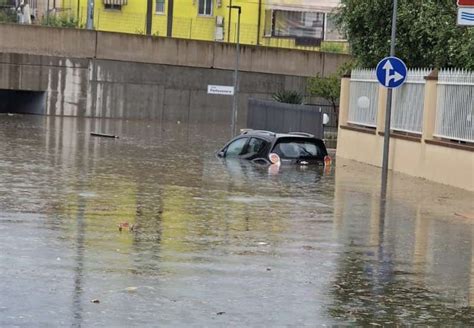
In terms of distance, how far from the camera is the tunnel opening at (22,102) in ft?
188

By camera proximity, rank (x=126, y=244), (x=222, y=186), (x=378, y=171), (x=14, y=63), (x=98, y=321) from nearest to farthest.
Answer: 1. (x=98, y=321)
2. (x=126, y=244)
3. (x=222, y=186)
4. (x=378, y=171)
5. (x=14, y=63)

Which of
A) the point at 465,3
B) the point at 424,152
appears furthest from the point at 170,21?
the point at 465,3

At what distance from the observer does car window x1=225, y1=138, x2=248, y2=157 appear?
26.0 metres

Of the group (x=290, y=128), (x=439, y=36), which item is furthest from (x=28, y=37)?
(x=439, y=36)

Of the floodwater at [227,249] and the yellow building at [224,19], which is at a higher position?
the yellow building at [224,19]

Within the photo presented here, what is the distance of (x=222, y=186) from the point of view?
19562mm

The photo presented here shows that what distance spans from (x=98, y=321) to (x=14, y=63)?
49266 mm

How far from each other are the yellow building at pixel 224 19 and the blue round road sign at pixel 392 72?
48.5 metres

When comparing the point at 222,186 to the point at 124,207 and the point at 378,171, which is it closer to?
the point at 124,207

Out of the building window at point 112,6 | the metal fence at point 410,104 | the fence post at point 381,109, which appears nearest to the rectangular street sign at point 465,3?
the metal fence at point 410,104

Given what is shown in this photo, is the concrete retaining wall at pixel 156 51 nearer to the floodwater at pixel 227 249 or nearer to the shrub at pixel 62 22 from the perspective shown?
the shrub at pixel 62 22

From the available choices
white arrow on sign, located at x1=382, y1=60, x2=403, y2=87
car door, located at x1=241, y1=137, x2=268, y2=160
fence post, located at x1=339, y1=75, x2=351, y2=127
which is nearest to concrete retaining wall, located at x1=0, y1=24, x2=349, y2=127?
fence post, located at x1=339, y1=75, x2=351, y2=127

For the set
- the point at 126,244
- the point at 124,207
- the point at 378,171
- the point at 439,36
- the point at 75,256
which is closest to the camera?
the point at 75,256

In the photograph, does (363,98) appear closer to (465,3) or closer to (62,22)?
(465,3)
